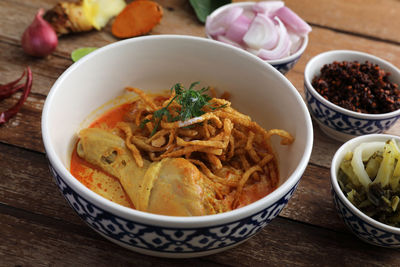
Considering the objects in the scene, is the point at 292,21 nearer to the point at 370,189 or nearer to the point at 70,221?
the point at 370,189

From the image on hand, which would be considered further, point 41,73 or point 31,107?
point 41,73

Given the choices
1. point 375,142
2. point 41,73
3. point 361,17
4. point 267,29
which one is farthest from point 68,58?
point 361,17

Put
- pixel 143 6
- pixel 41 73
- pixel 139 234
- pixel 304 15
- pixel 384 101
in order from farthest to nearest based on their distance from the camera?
pixel 304 15 → pixel 143 6 → pixel 41 73 → pixel 384 101 → pixel 139 234

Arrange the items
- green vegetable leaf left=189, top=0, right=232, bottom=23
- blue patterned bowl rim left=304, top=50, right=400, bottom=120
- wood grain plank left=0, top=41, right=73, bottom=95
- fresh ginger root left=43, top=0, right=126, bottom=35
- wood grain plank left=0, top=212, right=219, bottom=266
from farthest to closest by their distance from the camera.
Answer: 1. green vegetable leaf left=189, top=0, right=232, bottom=23
2. fresh ginger root left=43, top=0, right=126, bottom=35
3. wood grain plank left=0, top=41, right=73, bottom=95
4. blue patterned bowl rim left=304, top=50, right=400, bottom=120
5. wood grain plank left=0, top=212, right=219, bottom=266

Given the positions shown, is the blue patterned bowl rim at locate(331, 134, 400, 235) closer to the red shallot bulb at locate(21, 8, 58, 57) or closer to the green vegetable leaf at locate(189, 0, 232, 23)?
the green vegetable leaf at locate(189, 0, 232, 23)

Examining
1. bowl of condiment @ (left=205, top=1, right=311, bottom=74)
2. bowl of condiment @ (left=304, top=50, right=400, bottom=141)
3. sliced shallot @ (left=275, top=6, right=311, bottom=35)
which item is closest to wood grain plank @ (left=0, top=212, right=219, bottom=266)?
bowl of condiment @ (left=304, top=50, right=400, bottom=141)

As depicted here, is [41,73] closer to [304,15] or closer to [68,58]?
[68,58]

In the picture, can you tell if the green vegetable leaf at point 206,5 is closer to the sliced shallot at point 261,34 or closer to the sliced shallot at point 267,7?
the sliced shallot at point 267,7
